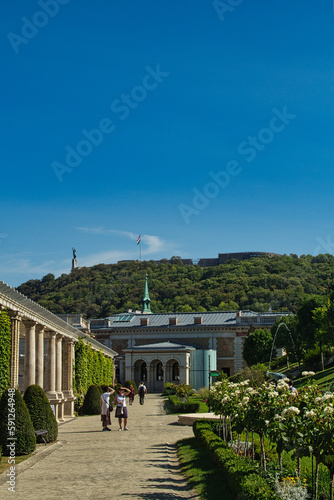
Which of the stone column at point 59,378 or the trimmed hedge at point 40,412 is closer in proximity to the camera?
the trimmed hedge at point 40,412

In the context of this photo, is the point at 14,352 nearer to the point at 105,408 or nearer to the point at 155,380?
the point at 105,408

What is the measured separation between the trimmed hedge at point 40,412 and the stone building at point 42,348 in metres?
0.64

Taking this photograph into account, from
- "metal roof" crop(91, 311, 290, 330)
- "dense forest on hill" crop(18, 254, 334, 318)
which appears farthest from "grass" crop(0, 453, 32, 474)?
"dense forest on hill" crop(18, 254, 334, 318)

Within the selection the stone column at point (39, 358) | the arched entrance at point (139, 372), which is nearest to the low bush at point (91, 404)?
the stone column at point (39, 358)

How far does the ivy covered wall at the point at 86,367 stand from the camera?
3222cm

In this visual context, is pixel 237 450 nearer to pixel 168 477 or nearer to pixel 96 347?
pixel 168 477

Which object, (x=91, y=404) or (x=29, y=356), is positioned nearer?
(x=29, y=356)

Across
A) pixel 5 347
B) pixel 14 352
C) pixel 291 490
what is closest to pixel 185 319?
pixel 14 352

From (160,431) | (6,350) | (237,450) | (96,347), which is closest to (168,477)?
(237,450)

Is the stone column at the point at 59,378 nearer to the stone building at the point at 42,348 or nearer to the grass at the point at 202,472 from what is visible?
the stone building at the point at 42,348

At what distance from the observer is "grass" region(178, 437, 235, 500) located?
991cm

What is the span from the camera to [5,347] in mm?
17734

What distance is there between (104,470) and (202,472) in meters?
2.18

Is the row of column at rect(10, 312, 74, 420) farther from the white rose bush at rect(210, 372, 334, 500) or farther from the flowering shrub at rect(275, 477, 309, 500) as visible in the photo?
the flowering shrub at rect(275, 477, 309, 500)
